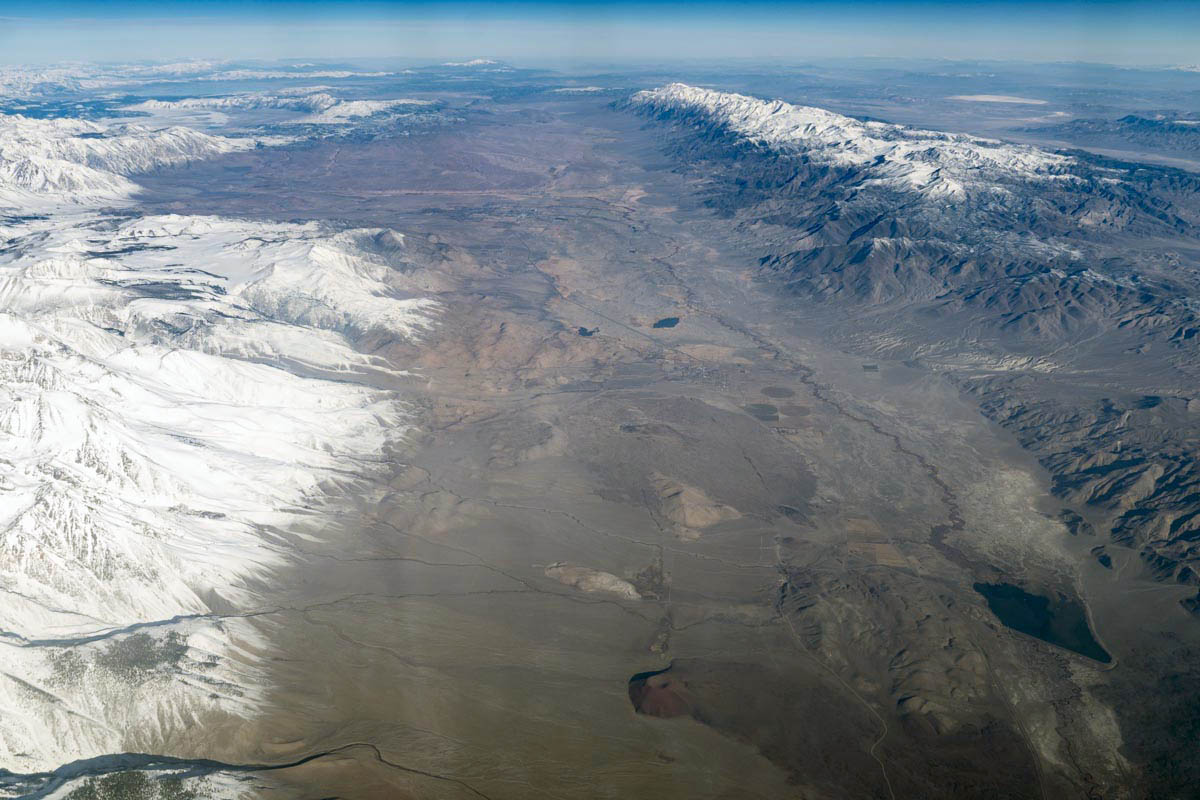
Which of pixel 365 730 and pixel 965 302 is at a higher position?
pixel 965 302

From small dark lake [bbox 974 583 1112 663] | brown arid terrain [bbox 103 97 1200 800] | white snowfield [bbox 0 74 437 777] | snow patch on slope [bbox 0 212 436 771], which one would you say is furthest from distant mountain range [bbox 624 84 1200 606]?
snow patch on slope [bbox 0 212 436 771]

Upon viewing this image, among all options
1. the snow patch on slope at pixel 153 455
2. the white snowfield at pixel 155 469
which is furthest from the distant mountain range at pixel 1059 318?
A: the snow patch on slope at pixel 153 455

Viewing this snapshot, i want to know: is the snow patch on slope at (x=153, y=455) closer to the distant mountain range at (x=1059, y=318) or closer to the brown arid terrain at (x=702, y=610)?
the brown arid terrain at (x=702, y=610)

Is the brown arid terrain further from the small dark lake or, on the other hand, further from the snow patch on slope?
the snow patch on slope

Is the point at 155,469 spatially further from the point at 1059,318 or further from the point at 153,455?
the point at 1059,318

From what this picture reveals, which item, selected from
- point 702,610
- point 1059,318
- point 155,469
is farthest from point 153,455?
point 1059,318

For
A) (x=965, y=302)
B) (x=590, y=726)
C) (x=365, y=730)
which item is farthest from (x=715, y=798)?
(x=965, y=302)

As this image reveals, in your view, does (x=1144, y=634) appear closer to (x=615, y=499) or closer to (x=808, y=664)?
(x=808, y=664)
